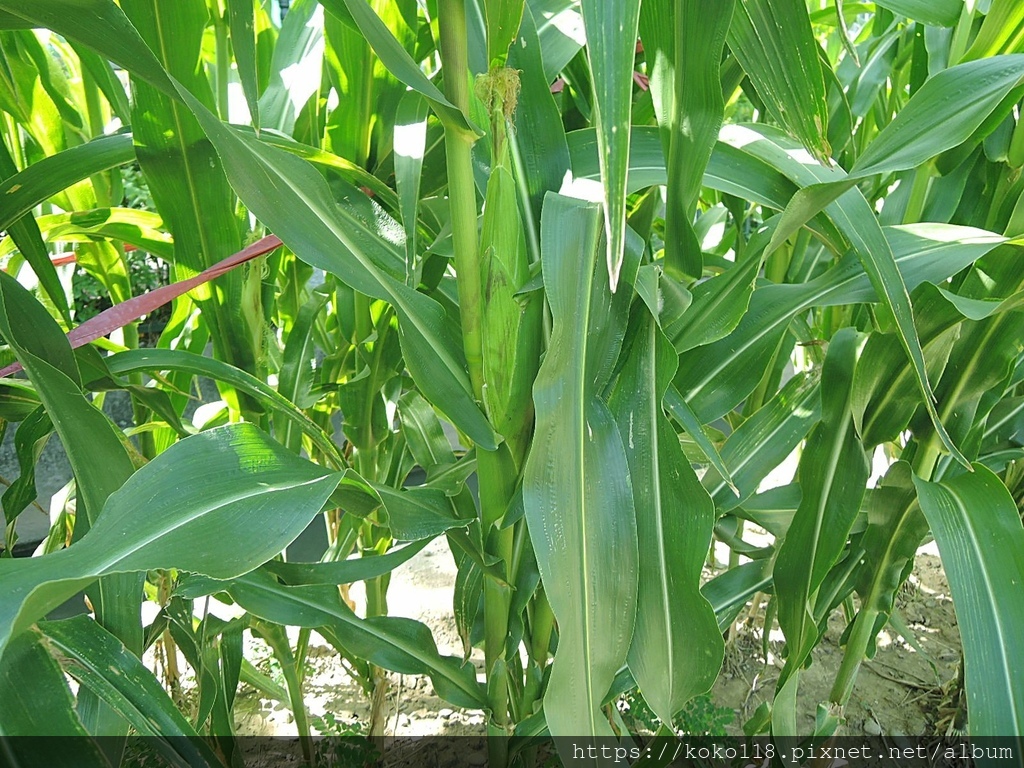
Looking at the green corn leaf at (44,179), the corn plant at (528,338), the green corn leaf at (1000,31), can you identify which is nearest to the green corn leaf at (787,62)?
the corn plant at (528,338)

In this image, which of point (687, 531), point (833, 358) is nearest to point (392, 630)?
point (687, 531)

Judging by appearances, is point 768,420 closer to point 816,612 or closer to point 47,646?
point 816,612

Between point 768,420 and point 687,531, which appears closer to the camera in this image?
point 687,531

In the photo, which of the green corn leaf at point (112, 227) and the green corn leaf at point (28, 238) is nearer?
the green corn leaf at point (28, 238)

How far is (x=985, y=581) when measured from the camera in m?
0.45

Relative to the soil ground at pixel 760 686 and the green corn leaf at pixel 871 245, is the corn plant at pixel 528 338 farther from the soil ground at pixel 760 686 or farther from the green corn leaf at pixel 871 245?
the soil ground at pixel 760 686

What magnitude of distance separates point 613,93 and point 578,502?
0.22 m

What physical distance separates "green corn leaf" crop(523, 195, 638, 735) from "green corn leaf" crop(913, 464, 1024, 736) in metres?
0.21

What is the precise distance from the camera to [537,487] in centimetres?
38

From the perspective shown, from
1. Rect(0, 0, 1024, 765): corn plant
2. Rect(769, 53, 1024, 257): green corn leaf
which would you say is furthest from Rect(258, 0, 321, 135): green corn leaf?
Rect(769, 53, 1024, 257): green corn leaf

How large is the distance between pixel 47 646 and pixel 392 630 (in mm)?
305

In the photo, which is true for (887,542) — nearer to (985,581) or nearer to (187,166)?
(985,581)

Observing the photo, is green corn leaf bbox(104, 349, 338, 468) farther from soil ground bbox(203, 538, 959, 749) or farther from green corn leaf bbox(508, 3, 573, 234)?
soil ground bbox(203, 538, 959, 749)

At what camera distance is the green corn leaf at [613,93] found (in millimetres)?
244
